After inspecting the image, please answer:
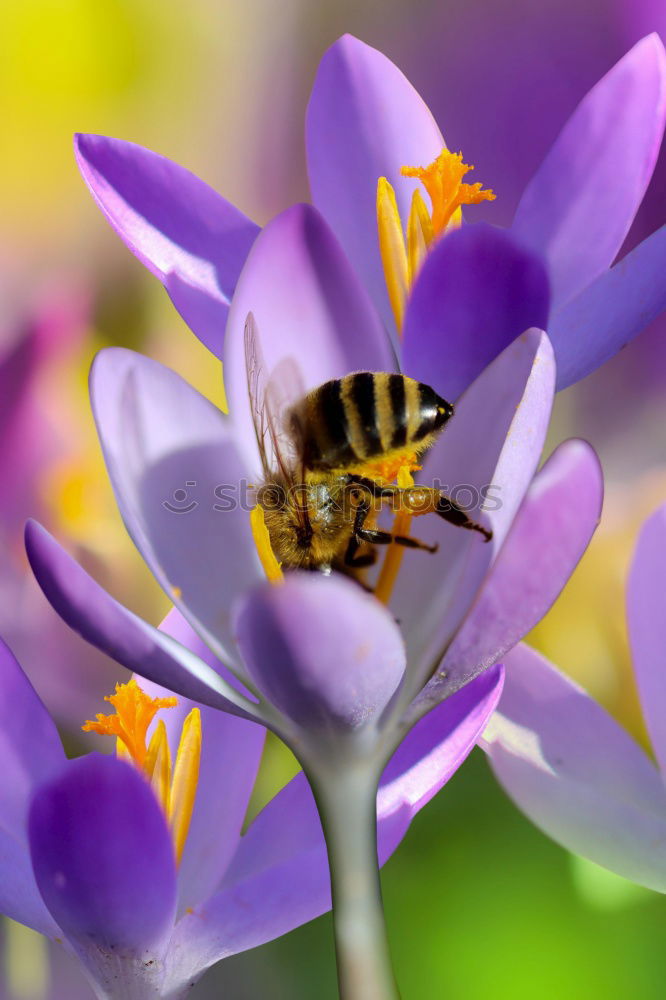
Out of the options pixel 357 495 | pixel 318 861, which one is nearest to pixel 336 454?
pixel 357 495

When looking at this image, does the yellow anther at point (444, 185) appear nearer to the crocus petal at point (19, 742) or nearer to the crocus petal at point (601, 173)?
the crocus petal at point (601, 173)

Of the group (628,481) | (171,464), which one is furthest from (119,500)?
(628,481)

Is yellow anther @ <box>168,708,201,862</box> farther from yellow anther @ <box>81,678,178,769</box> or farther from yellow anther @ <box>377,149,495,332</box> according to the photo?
yellow anther @ <box>377,149,495,332</box>

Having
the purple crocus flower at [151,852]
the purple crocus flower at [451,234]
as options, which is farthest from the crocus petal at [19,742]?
the purple crocus flower at [451,234]

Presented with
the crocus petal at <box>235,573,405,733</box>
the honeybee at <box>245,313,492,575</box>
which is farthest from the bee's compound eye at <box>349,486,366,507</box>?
Answer: the crocus petal at <box>235,573,405,733</box>

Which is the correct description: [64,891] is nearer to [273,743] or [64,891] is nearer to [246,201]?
[273,743]

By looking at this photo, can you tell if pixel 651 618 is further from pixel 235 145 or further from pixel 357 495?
pixel 235 145
